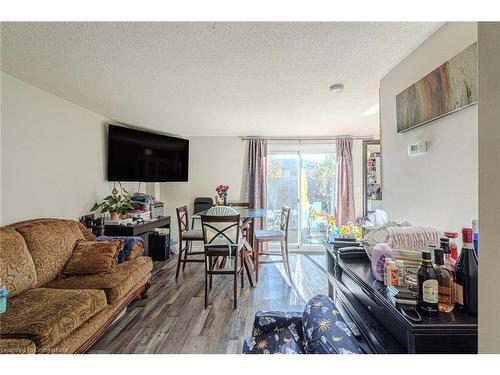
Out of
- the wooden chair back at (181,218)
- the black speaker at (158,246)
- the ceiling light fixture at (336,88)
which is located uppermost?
the ceiling light fixture at (336,88)

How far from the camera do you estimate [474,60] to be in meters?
1.10

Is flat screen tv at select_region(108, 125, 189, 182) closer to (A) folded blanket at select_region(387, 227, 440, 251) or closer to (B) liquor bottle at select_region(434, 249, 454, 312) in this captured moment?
(A) folded blanket at select_region(387, 227, 440, 251)

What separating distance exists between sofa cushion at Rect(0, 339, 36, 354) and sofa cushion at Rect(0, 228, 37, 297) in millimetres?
603

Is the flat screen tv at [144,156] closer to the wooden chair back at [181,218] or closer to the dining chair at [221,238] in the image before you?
the wooden chair back at [181,218]

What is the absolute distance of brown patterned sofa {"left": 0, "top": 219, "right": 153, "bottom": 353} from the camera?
4.49 feet

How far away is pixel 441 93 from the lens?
1.33 meters

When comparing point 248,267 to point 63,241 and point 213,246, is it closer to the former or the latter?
point 213,246

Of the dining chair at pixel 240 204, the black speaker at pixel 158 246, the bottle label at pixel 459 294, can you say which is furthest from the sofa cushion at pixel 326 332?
the black speaker at pixel 158 246

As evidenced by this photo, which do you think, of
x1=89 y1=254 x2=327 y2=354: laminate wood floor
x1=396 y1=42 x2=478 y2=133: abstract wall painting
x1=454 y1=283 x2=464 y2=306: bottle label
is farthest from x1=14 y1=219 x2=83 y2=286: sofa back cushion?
x1=396 y1=42 x2=478 y2=133: abstract wall painting

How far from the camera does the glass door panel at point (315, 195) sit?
4715mm

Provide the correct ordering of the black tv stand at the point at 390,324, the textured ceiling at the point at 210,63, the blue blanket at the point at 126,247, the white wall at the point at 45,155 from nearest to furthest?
the black tv stand at the point at 390,324, the textured ceiling at the point at 210,63, the white wall at the point at 45,155, the blue blanket at the point at 126,247

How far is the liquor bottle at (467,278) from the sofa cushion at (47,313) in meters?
2.09

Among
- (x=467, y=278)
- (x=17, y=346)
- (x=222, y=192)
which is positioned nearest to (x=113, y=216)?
(x=222, y=192)
